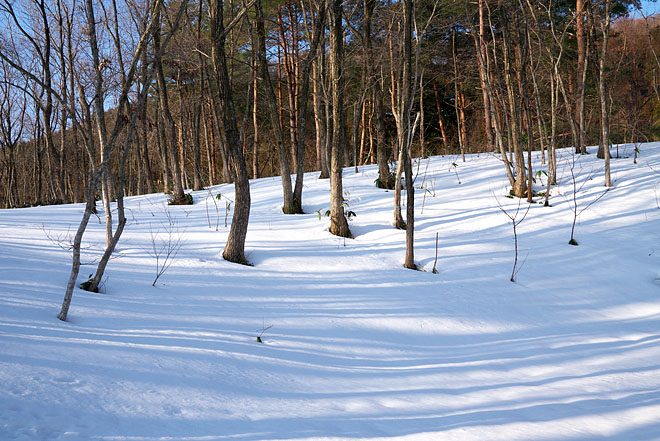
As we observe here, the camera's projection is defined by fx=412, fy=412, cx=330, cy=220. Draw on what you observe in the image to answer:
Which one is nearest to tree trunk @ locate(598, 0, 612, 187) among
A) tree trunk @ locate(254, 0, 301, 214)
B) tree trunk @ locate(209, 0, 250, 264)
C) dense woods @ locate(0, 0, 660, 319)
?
dense woods @ locate(0, 0, 660, 319)

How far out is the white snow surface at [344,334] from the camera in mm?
2568

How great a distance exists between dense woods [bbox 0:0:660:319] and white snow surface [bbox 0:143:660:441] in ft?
1.98

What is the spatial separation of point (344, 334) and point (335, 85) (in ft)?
16.1

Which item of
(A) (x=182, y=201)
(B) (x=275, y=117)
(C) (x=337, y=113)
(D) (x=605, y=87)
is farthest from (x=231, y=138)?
(D) (x=605, y=87)

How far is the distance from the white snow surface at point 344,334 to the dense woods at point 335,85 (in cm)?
60

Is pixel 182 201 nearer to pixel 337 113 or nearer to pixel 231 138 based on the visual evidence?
pixel 337 113

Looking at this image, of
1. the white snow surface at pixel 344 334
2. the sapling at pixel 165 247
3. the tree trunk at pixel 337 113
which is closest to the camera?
the white snow surface at pixel 344 334

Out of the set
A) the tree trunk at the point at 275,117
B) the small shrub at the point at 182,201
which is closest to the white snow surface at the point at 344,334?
the tree trunk at the point at 275,117

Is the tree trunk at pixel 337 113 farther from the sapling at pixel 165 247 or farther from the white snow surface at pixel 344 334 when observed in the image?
the sapling at pixel 165 247

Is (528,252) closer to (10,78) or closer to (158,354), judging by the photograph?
(158,354)

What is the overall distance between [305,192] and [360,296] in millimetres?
6308

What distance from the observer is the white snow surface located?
2.57 metres

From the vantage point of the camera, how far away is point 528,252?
7.02 meters

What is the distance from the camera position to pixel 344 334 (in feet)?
14.0
